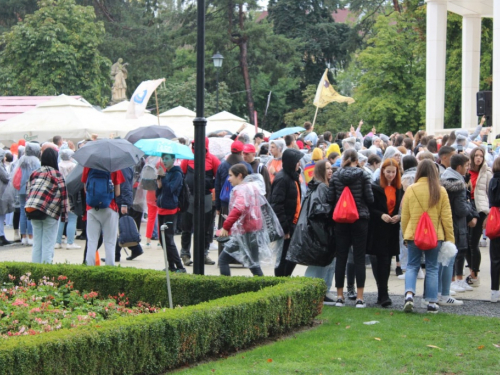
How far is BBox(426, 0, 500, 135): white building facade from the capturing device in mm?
31406

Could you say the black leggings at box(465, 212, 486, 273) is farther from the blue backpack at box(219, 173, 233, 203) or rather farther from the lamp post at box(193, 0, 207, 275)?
the lamp post at box(193, 0, 207, 275)

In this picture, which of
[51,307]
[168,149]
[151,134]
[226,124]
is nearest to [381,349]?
[51,307]

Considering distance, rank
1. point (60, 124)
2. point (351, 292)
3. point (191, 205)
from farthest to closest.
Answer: point (60, 124) < point (191, 205) < point (351, 292)

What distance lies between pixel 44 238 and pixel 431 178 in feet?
18.7

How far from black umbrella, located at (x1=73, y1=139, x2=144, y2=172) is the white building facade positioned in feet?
66.3

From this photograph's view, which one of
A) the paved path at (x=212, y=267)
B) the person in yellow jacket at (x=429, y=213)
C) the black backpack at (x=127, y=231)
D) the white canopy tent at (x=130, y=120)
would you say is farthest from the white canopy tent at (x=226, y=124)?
the person in yellow jacket at (x=429, y=213)

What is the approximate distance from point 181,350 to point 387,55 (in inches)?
1432

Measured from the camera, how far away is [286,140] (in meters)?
14.3

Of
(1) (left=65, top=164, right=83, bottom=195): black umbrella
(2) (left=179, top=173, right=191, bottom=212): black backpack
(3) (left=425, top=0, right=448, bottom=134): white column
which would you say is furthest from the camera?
(3) (left=425, top=0, right=448, bottom=134): white column

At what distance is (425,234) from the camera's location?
912 centimetres

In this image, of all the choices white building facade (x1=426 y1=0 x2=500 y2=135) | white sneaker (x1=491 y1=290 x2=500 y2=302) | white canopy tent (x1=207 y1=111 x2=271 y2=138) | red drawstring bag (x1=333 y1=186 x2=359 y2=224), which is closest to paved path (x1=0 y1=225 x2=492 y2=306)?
white sneaker (x1=491 y1=290 x2=500 y2=302)

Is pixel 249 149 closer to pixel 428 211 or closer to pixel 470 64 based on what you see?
pixel 428 211

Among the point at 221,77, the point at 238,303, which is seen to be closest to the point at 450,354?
the point at 238,303

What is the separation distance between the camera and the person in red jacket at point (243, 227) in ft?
33.1
